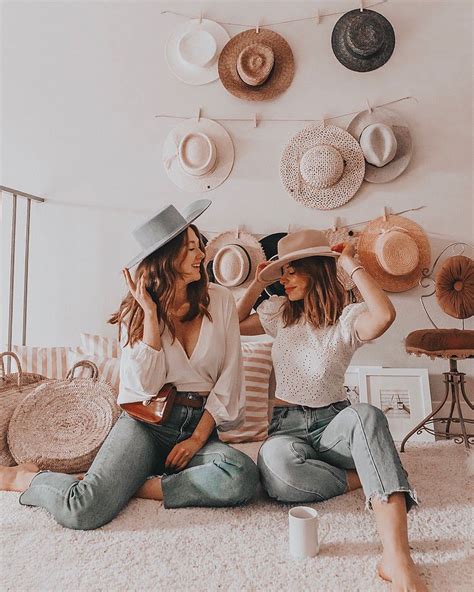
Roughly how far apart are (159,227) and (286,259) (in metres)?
0.41

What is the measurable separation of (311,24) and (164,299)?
1830 mm

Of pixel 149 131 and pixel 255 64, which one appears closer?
pixel 255 64

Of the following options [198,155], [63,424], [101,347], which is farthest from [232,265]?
[63,424]

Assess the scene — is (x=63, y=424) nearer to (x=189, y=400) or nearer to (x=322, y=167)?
(x=189, y=400)

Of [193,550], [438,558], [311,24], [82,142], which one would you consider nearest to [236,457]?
[193,550]

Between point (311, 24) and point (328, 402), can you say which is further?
point (311, 24)

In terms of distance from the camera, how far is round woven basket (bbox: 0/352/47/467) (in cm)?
173

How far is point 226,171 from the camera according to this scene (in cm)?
255

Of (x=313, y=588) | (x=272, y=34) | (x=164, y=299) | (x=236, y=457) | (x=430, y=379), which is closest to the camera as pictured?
(x=313, y=588)

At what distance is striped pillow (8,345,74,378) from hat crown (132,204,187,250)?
957 mm

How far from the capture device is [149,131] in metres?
2.64

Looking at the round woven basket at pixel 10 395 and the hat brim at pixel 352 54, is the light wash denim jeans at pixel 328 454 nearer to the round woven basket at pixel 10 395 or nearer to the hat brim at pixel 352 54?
the round woven basket at pixel 10 395

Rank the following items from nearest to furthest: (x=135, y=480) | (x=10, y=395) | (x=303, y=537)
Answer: (x=303, y=537) < (x=135, y=480) < (x=10, y=395)

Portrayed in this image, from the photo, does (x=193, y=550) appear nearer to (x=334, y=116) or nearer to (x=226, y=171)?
(x=226, y=171)
